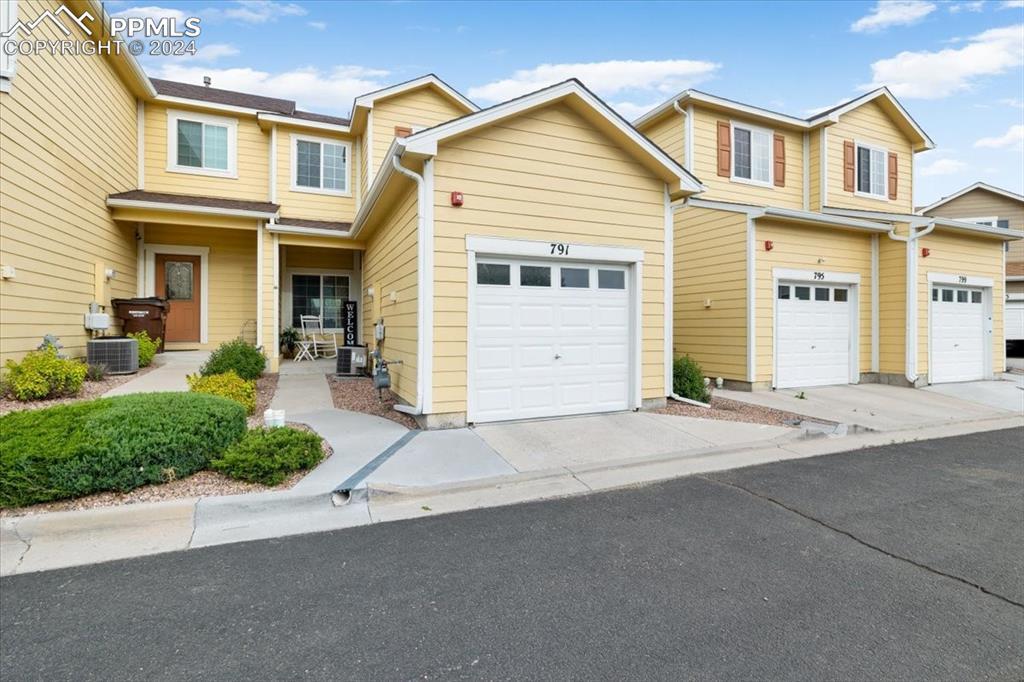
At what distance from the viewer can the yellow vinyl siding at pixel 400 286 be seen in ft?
22.2

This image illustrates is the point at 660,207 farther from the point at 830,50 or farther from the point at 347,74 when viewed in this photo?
the point at 347,74

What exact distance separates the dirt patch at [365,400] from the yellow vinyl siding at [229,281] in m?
4.42

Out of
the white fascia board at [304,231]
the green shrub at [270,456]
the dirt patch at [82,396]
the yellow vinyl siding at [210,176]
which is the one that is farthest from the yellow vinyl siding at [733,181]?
the dirt patch at [82,396]

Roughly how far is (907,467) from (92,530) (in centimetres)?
764

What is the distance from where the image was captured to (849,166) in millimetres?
13852

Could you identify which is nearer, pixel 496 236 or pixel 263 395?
pixel 496 236

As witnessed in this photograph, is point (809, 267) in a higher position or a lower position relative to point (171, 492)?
higher

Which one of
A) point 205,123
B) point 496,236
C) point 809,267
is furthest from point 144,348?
point 809,267

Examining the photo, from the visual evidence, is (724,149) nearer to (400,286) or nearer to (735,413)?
(735,413)

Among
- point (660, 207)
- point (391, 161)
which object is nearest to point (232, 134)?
point (391, 161)

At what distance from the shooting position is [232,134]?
12.2 m

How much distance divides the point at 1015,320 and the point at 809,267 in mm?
14499

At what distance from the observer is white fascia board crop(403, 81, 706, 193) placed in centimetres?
620

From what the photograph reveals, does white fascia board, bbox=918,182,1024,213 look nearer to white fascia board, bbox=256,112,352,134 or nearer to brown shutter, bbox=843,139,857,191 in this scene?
brown shutter, bbox=843,139,857,191
